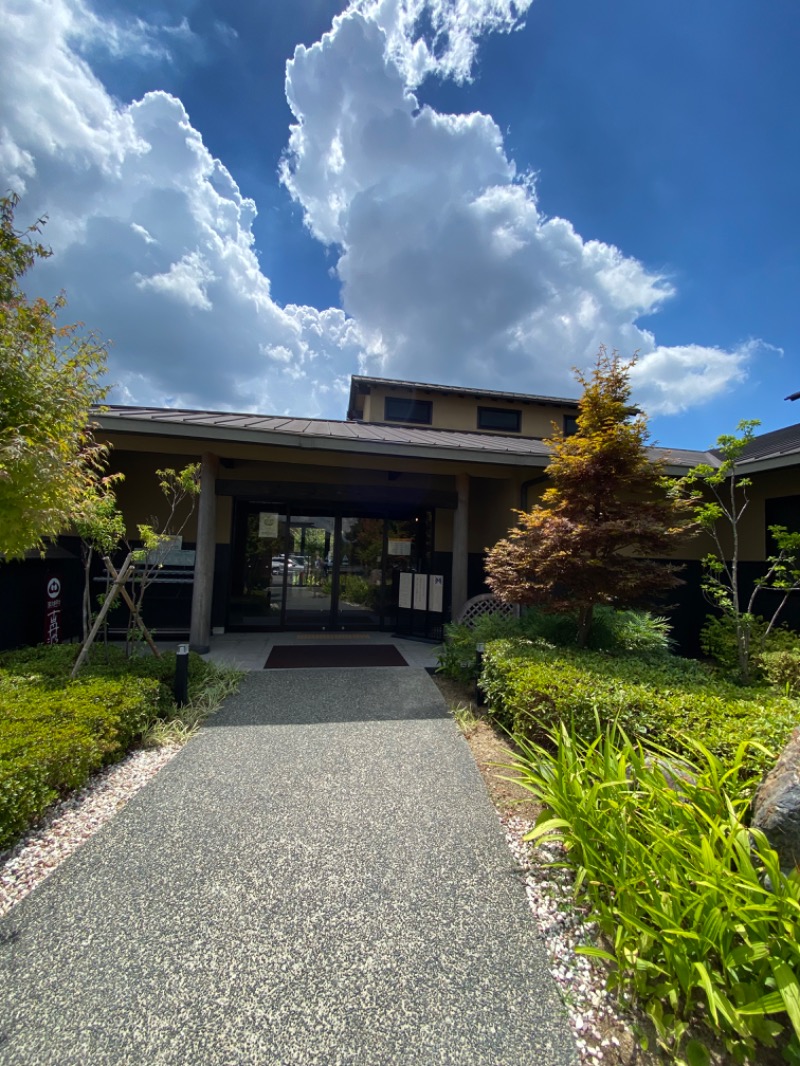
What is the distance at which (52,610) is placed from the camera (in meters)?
6.21

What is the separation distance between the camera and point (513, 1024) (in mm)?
1571

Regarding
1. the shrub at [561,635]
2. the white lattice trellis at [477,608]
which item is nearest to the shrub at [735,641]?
the shrub at [561,635]

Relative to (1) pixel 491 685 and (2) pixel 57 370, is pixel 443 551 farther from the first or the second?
(2) pixel 57 370

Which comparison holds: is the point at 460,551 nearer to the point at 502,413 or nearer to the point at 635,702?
the point at 635,702

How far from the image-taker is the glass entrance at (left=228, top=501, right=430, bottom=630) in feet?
28.8

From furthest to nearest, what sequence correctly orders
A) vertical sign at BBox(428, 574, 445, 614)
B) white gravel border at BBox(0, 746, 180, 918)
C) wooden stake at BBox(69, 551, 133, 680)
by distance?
vertical sign at BBox(428, 574, 445, 614), wooden stake at BBox(69, 551, 133, 680), white gravel border at BBox(0, 746, 180, 918)

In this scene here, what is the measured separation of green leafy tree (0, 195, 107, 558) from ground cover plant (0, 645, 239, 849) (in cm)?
129

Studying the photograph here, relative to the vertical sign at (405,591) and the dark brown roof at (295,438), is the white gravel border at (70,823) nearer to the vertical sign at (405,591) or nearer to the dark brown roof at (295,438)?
the dark brown roof at (295,438)

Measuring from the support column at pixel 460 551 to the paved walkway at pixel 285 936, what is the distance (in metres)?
4.41

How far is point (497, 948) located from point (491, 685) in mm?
2543

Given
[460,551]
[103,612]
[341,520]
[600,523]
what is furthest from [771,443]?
[103,612]

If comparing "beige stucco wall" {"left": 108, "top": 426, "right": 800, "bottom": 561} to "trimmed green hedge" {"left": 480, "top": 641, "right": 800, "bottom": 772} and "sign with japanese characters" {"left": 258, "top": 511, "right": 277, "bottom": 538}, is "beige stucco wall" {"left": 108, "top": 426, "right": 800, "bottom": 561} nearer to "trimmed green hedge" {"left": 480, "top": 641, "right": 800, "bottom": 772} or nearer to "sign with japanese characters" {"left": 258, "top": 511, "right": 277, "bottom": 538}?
"sign with japanese characters" {"left": 258, "top": 511, "right": 277, "bottom": 538}

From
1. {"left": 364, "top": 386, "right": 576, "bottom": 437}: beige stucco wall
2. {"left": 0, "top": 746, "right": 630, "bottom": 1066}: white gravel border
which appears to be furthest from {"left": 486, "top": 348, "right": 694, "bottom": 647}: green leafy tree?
{"left": 364, "top": 386, "right": 576, "bottom": 437}: beige stucco wall

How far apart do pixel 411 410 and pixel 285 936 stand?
13.1 meters
